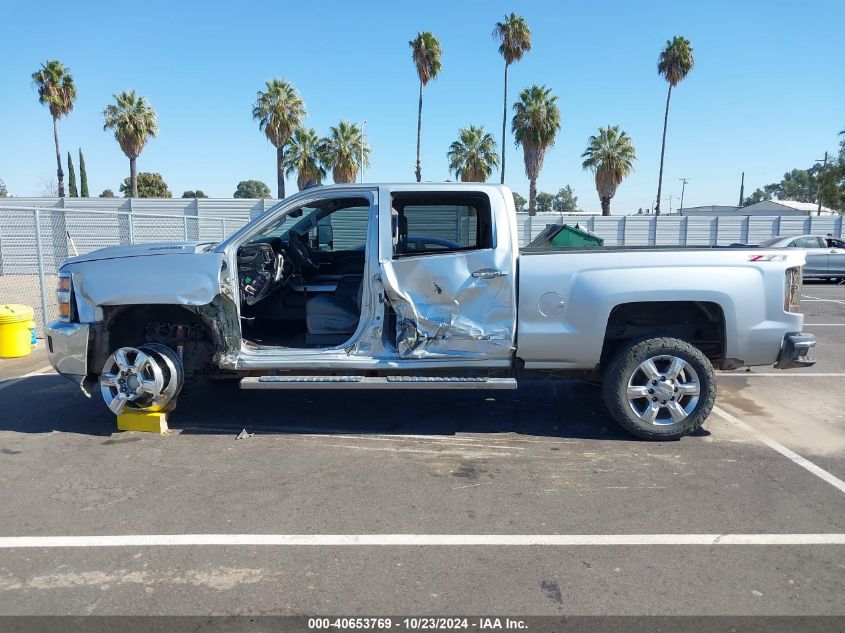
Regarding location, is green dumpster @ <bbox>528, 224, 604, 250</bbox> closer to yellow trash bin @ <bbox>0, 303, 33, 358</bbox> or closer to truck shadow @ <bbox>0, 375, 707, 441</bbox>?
truck shadow @ <bbox>0, 375, 707, 441</bbox>

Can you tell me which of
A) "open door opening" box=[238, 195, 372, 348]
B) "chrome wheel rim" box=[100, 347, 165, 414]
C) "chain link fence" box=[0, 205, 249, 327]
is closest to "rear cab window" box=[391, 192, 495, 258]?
"open door opening" box=[238, 195, 372, 348]

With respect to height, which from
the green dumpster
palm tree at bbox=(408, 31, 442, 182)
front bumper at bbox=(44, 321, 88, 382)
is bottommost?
front bumper at bbox=(44, 321, 88, 382)

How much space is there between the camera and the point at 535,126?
112 feet

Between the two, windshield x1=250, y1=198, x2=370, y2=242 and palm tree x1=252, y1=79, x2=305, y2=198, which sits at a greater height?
palm tree x1=252, y1=79, x2=305, y2=198

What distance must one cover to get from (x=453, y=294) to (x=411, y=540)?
204cm

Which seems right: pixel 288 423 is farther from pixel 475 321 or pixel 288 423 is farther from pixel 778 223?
pixel 778 223

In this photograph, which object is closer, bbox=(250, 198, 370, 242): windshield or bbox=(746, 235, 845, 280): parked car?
bbox=(250, 198, 370, 242): windshield

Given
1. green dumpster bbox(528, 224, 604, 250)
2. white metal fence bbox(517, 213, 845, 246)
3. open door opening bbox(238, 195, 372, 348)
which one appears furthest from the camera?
white metal fence bbox(517, 213, 845, 246)

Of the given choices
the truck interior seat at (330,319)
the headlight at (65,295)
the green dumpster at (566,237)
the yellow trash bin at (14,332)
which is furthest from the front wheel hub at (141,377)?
the green dumpster at (566,237)

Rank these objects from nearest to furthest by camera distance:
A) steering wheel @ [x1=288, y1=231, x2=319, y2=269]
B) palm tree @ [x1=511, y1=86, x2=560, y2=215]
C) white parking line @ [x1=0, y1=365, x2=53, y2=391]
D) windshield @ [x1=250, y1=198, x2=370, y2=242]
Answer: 1. windshield @ [x1=250, y1=198, x2=370, y2=242]
2. steering wheel @ [x1=288, y1=231, x2=319, y2=269]
3. white parking line @ [x1=0, y1=365, x2=53, y2=391]
4. palm tree @ [x1=511, y1=86, x2=560, y2=215]

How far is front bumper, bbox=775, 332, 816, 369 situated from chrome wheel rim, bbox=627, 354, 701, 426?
0.72 m

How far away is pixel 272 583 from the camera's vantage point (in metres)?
2.98

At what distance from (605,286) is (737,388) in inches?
118

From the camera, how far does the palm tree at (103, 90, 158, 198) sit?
35.0 meters
